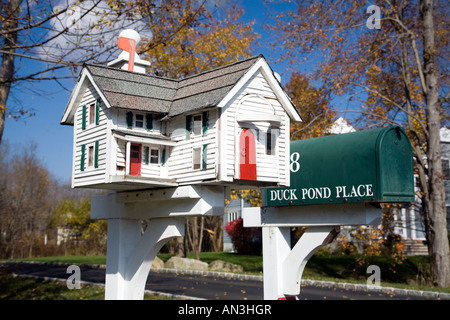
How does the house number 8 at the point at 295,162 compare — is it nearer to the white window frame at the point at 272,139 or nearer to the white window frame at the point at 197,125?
the white window frame at the point at 272,139

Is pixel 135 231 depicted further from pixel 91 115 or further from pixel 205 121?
pixel 205 121

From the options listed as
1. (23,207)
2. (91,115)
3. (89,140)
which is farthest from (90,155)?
(23,207)

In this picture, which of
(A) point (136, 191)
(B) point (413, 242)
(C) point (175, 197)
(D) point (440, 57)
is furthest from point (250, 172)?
(B) point (413, 242)

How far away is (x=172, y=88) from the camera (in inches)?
255

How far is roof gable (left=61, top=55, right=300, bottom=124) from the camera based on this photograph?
562 cm

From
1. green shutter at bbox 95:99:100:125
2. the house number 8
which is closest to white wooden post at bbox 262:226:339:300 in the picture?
the house number 8

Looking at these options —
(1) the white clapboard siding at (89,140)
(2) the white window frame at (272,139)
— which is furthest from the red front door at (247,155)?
(1) the white clapboard siding at (89,140)

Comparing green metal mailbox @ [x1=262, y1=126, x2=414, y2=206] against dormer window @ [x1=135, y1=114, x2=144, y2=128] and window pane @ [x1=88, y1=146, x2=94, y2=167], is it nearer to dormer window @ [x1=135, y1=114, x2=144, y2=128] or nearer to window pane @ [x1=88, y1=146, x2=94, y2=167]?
dormer window @ [x1=135, y1=114, x2=144, y2=128]

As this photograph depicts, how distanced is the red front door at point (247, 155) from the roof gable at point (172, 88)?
→ 48 cm

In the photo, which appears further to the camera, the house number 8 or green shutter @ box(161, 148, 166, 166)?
the house number 8

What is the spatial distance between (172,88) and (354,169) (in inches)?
99.4

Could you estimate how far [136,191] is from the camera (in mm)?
6508

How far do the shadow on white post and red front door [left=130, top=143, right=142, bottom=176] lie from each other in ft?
3.30
